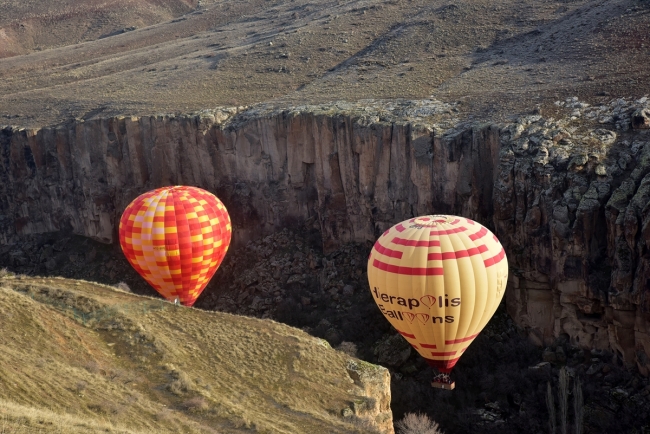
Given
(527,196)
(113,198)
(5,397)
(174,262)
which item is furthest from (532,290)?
(113,198)

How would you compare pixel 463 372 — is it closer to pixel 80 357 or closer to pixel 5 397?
pixel 80 357

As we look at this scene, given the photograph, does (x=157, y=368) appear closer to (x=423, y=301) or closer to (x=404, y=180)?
(x=423, y=301)

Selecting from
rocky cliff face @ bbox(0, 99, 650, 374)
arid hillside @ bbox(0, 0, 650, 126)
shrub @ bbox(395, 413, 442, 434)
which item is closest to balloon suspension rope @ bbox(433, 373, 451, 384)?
shrub @ bbox(395, 413, 442, 434)

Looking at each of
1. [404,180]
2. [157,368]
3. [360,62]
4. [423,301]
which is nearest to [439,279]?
[423,301]

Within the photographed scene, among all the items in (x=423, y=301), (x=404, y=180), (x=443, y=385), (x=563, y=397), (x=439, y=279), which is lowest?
(x=563, y=397)

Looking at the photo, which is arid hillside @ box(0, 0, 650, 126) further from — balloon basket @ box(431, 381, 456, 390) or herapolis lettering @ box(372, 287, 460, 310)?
balloon basket @ box(431, 381, 456, 390)

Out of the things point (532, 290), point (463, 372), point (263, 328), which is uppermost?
point (263, 328)
